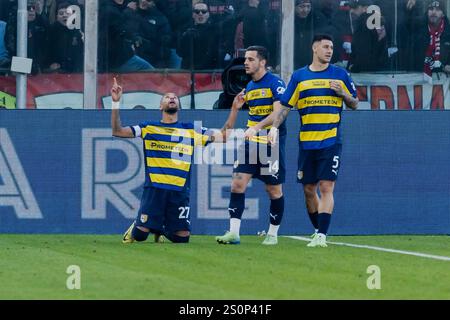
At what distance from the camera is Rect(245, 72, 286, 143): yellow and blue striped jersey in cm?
1454

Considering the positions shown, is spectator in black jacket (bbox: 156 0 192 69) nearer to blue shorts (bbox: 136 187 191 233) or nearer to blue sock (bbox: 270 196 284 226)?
blue shorts (bbox: 136 187 191 233)

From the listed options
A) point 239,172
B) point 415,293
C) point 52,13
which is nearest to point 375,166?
point 239,172

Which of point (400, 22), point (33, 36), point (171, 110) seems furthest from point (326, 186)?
point (33, 36)

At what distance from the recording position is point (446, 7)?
20.0 meters

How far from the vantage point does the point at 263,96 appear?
14.6 m

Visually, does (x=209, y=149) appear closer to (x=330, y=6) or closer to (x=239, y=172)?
(x=239, y=172)

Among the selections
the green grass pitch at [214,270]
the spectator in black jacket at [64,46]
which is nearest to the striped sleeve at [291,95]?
Answer: the green grass pitch at [214,270]

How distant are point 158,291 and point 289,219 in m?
7.64

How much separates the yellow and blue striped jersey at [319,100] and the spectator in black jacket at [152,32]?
18.6 feet

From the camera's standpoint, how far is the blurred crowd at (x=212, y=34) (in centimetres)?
1952

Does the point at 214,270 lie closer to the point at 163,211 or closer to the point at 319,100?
the point at 319,100

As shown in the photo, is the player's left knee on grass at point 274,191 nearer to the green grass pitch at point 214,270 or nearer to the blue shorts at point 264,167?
the blue shorts at point 264,167

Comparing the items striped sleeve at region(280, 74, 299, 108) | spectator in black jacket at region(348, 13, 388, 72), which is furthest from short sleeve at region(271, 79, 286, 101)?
spectator in black jacket at region(348, 13, 388, 72)

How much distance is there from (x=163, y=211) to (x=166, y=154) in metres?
0.61
